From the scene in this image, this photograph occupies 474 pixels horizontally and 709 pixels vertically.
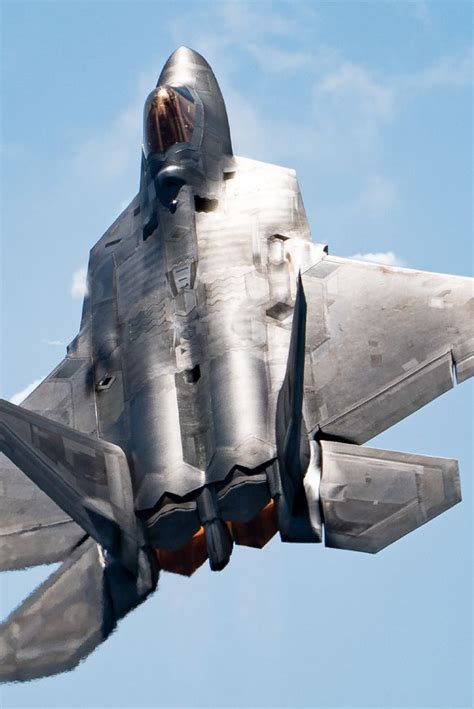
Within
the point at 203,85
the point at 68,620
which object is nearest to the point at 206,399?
the point at 68,620

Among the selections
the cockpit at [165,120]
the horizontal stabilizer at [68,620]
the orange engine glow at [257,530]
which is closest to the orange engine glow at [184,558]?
the horizontal stabilizer at [68,620]

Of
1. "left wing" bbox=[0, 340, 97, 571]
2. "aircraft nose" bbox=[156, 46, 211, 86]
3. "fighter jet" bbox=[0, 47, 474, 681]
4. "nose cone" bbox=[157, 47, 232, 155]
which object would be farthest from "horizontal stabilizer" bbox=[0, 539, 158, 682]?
"aircraft nose" bbox=[156, 46, 211, 86]

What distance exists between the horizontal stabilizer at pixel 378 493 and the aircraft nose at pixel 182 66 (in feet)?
36.7

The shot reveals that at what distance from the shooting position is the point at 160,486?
30.1 metres

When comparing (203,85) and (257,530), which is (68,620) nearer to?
(257,530)

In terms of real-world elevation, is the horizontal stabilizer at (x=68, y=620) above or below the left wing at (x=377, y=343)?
below

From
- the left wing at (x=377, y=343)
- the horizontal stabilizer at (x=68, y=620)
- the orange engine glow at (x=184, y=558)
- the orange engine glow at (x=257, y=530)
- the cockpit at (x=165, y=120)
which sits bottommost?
the horizontal stabilizer at (x=68, y=620)

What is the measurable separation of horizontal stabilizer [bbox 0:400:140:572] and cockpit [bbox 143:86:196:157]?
786 cm

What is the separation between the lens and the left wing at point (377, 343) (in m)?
31.4

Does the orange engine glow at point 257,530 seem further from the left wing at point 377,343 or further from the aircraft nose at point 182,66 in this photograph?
the aircraft nose at point 182,66

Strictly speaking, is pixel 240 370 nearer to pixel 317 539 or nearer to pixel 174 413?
pixel 174 413

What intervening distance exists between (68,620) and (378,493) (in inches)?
212

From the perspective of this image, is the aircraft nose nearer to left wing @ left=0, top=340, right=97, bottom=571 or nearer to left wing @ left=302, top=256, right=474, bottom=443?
left wing @ left=0, top=340, right=97, bottom=571

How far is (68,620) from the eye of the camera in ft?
99.6
